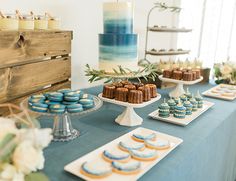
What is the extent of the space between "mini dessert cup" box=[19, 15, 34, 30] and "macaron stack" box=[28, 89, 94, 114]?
0.39m

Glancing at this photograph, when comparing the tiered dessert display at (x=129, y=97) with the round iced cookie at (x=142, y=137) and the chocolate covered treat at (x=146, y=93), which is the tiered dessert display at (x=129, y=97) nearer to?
the chocolate covered treat at (x=146, y=93)

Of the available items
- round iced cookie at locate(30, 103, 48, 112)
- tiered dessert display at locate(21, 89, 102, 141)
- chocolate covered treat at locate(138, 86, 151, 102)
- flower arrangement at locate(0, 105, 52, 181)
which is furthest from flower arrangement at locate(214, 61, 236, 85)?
flower arrangement at locate(0, 105, 52, 181)

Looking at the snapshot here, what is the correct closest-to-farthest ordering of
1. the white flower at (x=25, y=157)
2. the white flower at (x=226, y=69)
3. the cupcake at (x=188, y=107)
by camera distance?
the white flower at (x=25, y=157) → the cupcake at (x=188, y=107) → the white flower at (x=226, y=69)

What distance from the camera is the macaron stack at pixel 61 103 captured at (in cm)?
87

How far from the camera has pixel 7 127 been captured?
22.2 inches

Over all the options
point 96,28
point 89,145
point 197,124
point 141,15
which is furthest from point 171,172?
point 141,15

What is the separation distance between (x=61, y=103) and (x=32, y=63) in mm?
371

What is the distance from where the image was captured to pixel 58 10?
1496 mm

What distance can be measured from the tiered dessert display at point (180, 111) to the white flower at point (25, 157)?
0.76 meters

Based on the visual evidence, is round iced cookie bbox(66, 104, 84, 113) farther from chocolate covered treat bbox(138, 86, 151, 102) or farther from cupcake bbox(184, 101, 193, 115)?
cupcake bbox(184, 101, 193, 115)

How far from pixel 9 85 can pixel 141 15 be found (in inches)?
59.5

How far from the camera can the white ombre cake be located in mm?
1150

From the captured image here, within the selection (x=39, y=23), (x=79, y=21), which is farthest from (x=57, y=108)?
(x=79, y=21)

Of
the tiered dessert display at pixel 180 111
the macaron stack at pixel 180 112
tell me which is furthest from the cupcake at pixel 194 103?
the macaron stack at pixel 180 112
